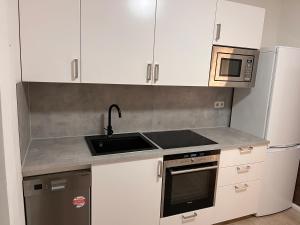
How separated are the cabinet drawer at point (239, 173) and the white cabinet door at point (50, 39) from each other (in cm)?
158

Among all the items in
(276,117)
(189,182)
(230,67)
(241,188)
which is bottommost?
(241,188)

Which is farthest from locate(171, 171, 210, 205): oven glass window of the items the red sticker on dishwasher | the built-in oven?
the red sticker on dishwasher

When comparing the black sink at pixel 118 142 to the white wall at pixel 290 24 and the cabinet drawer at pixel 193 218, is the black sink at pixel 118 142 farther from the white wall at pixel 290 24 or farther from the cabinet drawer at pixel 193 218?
the white wall at pixel 290 24

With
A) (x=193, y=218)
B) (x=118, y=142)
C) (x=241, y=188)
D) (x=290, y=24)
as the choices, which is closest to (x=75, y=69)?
(x=118, y=142)

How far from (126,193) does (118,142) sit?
1.72 feet

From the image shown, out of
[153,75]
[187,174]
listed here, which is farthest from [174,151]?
[153,75]

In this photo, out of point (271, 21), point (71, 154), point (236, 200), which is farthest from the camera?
point (271, 21)

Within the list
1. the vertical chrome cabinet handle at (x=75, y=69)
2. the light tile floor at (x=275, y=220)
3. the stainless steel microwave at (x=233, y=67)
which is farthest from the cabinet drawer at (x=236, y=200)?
the vertical chrome cabinet handle at (x=75, y=69)

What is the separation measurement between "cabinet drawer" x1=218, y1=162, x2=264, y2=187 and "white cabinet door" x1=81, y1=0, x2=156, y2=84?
119 cm

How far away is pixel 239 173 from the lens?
2.18m

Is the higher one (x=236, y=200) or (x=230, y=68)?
(x=230, y=68)

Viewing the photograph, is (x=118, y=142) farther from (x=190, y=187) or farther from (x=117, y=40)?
(x=117, y=40)

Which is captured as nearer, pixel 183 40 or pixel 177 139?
pixel 183 40

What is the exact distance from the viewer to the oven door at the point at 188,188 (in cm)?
188
